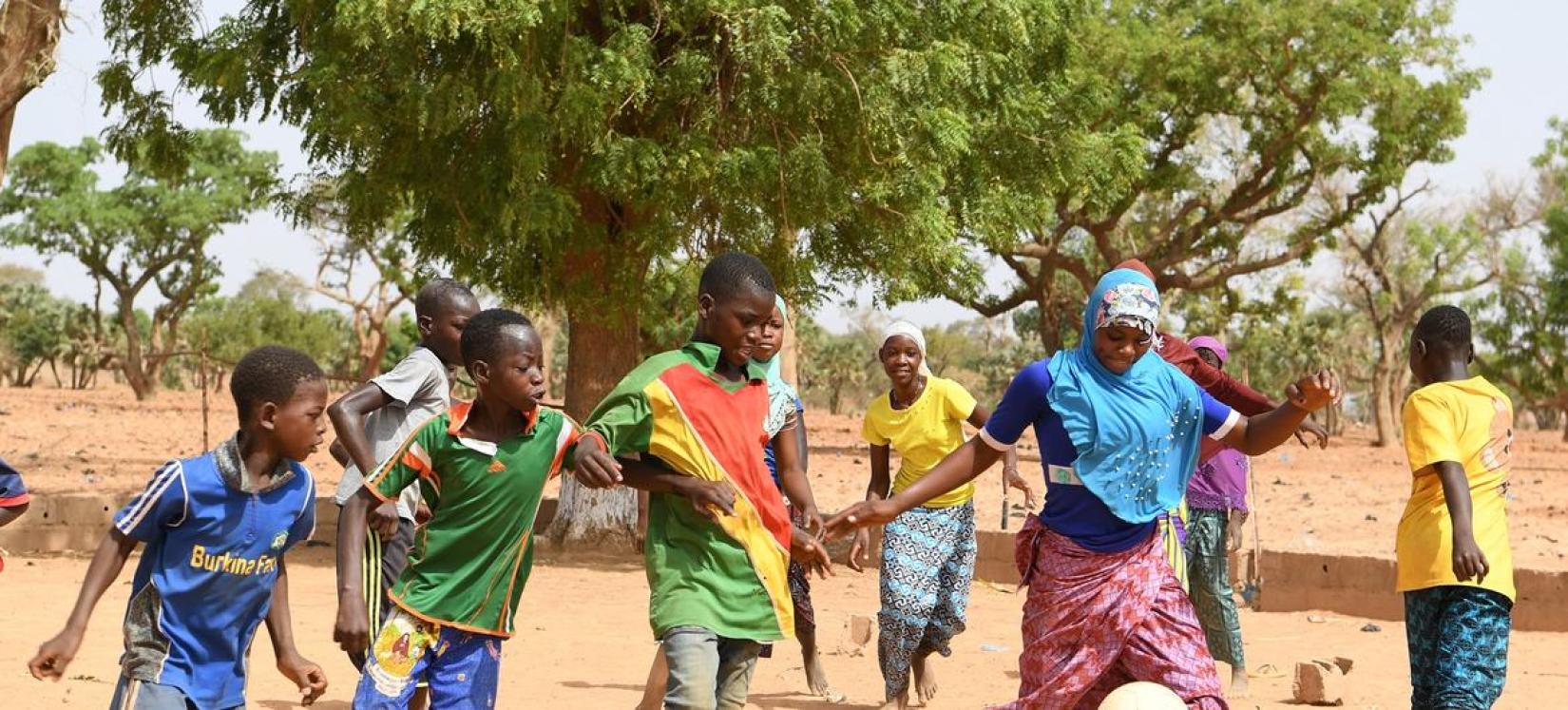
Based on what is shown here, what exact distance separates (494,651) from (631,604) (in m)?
7.14

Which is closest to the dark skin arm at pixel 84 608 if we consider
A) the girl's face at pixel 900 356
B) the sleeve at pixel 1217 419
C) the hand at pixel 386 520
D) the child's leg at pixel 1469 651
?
the hand at pixel 386 520

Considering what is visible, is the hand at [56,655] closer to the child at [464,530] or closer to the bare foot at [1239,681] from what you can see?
the child at [464,530]

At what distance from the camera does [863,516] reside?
4.92 meters

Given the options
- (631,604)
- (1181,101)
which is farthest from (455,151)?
(1181,101)

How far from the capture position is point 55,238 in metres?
45.9

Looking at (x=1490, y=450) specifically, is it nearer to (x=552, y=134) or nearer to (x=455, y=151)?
(x=552, y=134)

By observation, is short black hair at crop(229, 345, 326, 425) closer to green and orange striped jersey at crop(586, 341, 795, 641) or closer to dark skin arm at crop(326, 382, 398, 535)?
green and orange striped jersey at crop(586, 341, 795, 641)

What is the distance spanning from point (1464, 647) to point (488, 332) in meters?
3.22

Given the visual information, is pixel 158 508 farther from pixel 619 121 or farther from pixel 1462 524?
pixel 619 121

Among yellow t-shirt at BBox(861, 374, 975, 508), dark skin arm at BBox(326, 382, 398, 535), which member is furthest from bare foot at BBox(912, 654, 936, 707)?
dark skin arm at BBox(326, 382, 398, 535)

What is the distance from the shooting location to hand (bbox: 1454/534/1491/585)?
17.0ft

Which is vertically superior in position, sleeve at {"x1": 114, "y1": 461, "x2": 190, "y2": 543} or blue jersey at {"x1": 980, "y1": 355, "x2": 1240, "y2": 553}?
blue jersey at {"x1": 980, "y1": 355, "x2": 1240, "y2": 553}

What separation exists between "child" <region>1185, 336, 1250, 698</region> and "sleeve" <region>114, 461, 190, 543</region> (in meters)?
5.42

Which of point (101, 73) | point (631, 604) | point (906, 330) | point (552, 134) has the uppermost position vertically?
point (101, 73)
